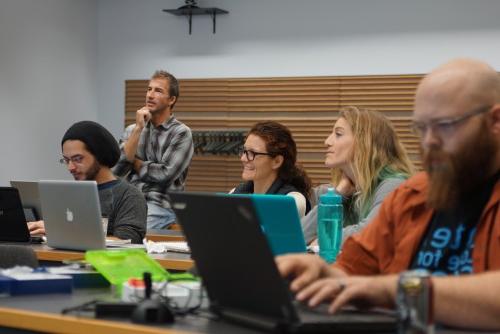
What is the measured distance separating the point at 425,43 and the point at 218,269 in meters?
5.73

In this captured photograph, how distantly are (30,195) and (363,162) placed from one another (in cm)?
181

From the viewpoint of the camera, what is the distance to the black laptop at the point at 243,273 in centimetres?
188

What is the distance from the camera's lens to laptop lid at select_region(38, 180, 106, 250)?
4.02 meters

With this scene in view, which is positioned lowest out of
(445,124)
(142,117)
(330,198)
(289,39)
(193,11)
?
(330,198)

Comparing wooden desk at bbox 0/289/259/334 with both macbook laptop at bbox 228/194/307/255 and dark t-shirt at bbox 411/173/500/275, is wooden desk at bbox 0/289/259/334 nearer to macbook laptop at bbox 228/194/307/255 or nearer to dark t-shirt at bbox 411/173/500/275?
dark t-shirt at bbox 411/173/500/275

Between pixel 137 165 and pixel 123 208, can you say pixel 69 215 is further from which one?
pixel 137 165

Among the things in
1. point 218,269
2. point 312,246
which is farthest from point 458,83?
point 312,246

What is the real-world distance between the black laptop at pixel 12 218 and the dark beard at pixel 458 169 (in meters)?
2.73

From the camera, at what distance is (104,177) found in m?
4.87

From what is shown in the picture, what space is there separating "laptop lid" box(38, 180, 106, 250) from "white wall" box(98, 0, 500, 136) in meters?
4.10

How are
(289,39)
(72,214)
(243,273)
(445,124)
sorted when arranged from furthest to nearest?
1. (289,39)
2. (72,214)
3. (445,124)
4. (243,273)

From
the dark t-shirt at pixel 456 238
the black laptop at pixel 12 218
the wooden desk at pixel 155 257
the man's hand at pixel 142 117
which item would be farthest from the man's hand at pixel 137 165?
the dark t-shirt at pixel 456 238

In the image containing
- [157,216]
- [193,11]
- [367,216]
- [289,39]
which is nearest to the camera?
[367,216]

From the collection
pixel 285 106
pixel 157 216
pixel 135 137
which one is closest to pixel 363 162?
pixel 157 216
